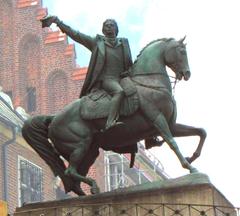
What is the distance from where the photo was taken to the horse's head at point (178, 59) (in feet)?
42.8

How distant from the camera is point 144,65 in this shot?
42.9ft

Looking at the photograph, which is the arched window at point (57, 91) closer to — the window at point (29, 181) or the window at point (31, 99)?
the window at point (31, 99)

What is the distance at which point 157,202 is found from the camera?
11.9 m

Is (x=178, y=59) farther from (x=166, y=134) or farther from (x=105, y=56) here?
(x=166, y=134)

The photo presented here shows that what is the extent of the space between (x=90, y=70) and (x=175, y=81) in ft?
3.65

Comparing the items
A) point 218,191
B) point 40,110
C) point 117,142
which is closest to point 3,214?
point 117,142

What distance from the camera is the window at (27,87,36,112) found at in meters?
39.6

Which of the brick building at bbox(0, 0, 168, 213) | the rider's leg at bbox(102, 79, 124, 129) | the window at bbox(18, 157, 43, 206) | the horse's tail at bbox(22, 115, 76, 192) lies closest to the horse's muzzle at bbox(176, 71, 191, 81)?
the rider's leg at bbox(102, 79, 124, 129)

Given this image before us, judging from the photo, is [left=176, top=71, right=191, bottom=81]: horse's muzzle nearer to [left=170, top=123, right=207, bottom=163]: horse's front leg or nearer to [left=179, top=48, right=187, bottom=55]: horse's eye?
[left=179, top=48, right=187, bottom=55]: horse's eye

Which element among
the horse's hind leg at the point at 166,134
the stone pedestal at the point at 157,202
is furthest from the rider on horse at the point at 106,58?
the stone pedestal at the point at 157,202

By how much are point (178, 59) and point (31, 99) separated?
1069 inches

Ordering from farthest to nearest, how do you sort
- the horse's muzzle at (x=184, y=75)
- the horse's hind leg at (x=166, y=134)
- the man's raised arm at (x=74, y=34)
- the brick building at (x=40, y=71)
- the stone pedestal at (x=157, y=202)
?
the brick building at (x=40, y=71), the man's raised arm at (x=74, y=34), the horse's muzzle at (x=184, y=75), the horse's hind leg at (x=166, y=134), the stone pedestal at (x=157, y=202)

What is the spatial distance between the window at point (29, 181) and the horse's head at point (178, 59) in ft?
68.6

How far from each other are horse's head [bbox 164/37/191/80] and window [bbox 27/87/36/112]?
26.6 meters
